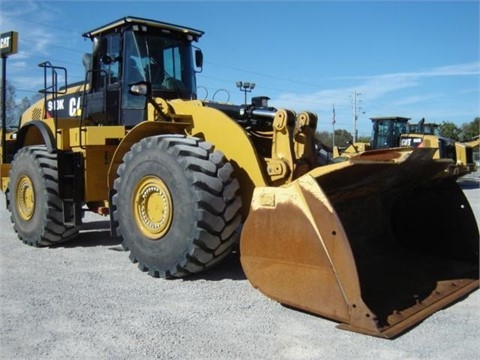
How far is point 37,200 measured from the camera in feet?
22.6

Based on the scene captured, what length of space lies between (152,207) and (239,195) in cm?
97

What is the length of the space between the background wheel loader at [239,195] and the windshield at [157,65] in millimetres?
16

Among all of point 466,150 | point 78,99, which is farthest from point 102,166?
point 466,150

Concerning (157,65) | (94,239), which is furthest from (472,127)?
(157,65)

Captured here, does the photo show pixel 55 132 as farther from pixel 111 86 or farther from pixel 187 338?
pixel 187 338

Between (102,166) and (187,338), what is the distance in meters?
3.54

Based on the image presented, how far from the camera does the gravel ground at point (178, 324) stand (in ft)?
11.3

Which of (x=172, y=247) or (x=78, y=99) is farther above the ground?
(x=78, y=99)

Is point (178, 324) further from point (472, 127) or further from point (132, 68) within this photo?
point (472, 127)

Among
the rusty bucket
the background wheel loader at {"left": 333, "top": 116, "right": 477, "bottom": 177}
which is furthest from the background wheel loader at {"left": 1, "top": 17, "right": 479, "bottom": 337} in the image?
the background wheel loader at {"left": 333, "top": 116, "right": 477, "bottom": 177}

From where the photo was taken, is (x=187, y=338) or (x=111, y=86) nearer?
(x=187, y=338)

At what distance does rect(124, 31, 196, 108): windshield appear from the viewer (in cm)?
645

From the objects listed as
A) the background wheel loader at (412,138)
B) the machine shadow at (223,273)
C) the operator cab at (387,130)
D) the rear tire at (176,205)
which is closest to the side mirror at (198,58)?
the rear tire at (176,205)

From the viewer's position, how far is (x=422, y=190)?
5.40 meters
